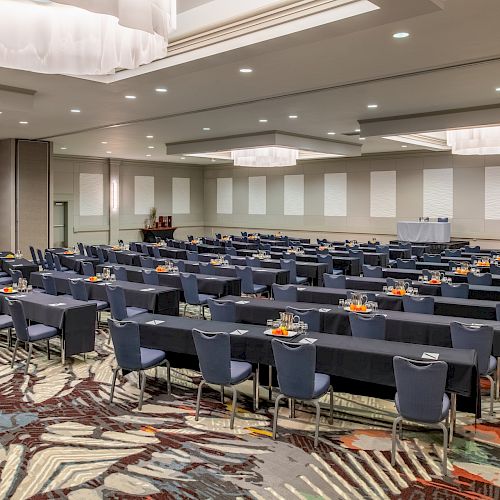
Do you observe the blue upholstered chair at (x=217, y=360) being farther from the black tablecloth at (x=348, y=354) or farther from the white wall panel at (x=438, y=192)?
the white wall panel at (x=438, y=192)

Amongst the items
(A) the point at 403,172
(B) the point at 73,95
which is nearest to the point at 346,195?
(A) the point at 403,172

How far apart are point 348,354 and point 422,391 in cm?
97

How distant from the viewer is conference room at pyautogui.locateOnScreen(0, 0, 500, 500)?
4.55 metres

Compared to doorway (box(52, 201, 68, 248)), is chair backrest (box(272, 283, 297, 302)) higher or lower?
lower

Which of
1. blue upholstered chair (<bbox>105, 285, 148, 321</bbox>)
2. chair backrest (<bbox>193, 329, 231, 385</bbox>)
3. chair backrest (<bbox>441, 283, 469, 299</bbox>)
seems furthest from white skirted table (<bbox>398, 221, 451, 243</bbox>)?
chair backrest (<bbox>193, 329, 231, 385</bbox>)

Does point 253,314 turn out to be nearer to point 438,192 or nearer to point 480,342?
point 480,342

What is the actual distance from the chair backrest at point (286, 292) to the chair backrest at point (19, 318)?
150 inches

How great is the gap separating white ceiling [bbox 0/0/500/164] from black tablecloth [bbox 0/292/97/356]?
378 cm

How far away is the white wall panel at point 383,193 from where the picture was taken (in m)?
22.6

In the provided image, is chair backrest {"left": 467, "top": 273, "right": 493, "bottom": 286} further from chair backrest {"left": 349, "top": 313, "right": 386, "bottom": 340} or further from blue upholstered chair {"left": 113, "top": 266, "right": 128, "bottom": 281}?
blue upholstered chair {"left": 113, "top": 266, "right": 128, "bottom": 281}

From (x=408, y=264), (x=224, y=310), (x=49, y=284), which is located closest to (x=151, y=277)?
(x=49, y=284)

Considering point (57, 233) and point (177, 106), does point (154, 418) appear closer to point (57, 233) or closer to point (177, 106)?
point (177, 106)

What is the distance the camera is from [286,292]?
904cm

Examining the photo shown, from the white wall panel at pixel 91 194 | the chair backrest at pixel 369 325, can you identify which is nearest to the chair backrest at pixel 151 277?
the chair backrest at pixel 369 325
